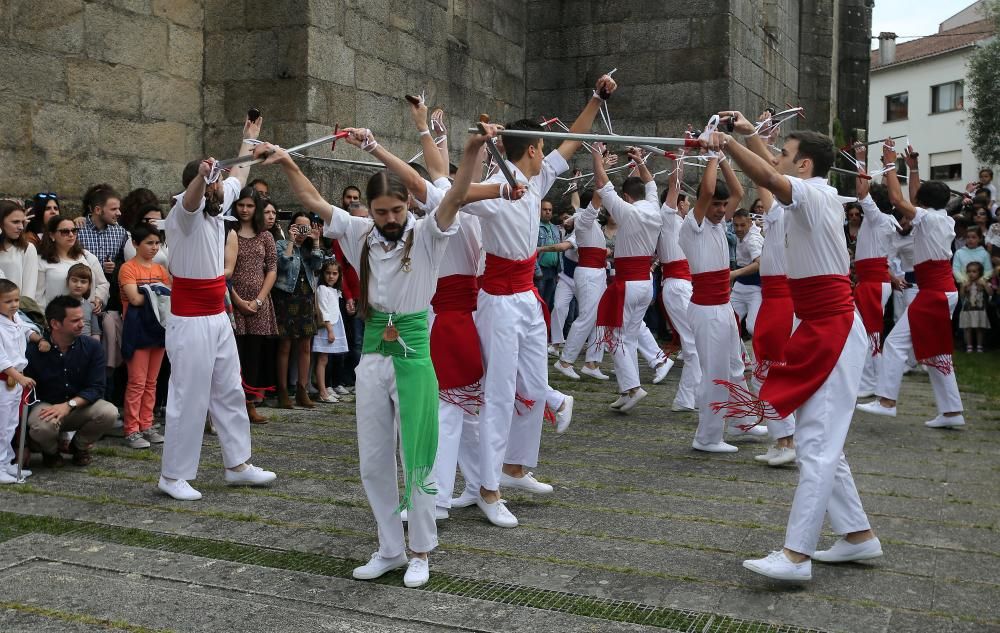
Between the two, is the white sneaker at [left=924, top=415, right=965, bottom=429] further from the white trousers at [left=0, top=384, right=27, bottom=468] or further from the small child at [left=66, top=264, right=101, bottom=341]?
the white trousers at [left=0, top=384, right=27, bottom=468]

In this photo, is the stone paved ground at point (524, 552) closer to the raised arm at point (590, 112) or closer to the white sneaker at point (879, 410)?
the white sneaker at point (879, 410)

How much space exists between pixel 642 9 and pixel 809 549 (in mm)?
11291

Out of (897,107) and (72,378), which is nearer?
(72,378)

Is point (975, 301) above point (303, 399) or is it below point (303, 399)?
above

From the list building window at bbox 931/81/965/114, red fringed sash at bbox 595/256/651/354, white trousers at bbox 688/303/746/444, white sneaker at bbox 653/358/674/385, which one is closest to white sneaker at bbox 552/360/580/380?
white sneaker at bbox 653/358/674/385

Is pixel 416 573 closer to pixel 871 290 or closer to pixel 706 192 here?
pixel 706 192

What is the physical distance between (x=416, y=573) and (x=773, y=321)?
3.29 meters

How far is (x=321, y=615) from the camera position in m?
3.91

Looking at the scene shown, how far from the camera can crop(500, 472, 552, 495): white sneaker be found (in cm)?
578

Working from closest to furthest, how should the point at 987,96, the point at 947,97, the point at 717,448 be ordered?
the point at 717,448
the point at 987,96
the point at 947,97

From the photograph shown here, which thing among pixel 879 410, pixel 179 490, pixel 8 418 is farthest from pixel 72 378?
pixel 879 410

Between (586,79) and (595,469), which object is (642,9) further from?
(595,469)

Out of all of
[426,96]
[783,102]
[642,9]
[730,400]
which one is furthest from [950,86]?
[730,400]

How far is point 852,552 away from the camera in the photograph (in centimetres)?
459
